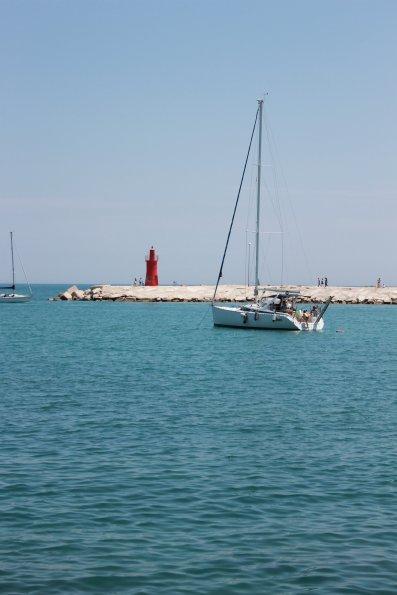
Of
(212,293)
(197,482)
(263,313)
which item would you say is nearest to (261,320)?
(263,313)

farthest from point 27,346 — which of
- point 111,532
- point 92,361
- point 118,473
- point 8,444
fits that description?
point 111,532

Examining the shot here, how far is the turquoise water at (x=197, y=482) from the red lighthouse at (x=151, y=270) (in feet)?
314

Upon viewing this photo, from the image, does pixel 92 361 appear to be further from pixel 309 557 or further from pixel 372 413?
pixel 309 557

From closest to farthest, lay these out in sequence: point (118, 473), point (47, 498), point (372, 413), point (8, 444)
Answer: point (47, 498) < point (118, 473) < point (8, 444) < point (372, 413)

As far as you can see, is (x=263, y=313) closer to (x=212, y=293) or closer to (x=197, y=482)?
(x=197, y=482)

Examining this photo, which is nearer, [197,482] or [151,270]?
[197,482]

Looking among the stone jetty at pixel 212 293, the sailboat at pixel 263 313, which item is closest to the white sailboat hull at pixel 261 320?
the sailboat at pixel 263 313

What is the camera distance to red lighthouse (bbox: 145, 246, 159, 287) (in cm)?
13088

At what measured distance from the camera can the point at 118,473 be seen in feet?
53.4

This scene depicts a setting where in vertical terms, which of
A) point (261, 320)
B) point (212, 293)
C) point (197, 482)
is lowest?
point (197, 482)

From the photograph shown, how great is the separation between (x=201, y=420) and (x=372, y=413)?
5.46 m

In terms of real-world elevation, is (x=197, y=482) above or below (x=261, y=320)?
below

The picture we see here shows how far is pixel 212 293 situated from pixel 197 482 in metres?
112

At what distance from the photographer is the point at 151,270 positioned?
439 feet
